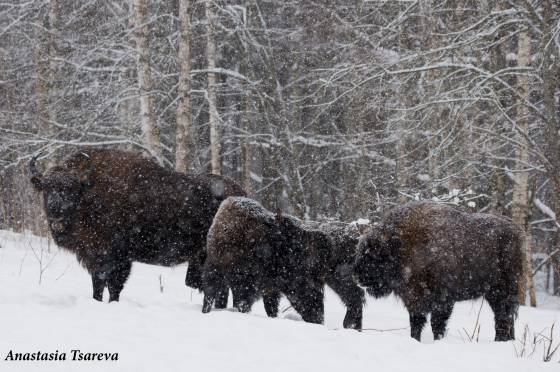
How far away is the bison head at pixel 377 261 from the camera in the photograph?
6520 mm

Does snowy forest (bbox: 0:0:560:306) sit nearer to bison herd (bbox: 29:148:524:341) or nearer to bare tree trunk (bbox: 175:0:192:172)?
bare tree trunk (bbox: 175:0:192:172)

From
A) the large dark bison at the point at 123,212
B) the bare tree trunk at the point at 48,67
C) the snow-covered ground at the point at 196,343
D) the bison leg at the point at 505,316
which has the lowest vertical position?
the bison leg at the point at 505,316

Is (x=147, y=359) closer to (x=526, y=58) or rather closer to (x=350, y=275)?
(x=350, y=275)

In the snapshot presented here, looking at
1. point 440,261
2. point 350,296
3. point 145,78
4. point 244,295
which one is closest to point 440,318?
point 440,261

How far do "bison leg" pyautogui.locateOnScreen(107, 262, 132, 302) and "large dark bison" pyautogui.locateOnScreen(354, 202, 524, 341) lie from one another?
104 inches

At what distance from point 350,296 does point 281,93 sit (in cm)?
1246

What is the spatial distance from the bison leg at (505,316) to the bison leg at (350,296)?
147cm

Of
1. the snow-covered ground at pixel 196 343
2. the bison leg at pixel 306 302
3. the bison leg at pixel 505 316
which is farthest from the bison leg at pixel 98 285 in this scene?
the bison leg at pixel 505 316

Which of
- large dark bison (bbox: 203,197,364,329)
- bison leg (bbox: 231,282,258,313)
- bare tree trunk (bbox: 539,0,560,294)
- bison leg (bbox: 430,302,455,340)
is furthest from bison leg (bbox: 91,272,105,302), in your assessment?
bare tree trunk (bbox: 539,0,560,294)

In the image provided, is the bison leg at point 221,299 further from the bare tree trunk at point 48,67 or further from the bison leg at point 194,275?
the bare tree trunk at point 48,67

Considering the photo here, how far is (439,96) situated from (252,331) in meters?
7.19

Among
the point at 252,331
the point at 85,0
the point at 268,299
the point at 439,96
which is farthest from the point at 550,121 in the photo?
the point at 85,0

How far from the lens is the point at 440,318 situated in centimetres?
635

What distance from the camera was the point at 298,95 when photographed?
19.7m
